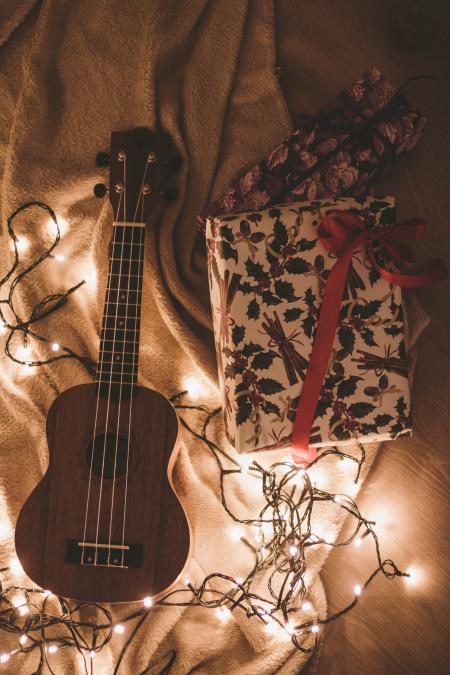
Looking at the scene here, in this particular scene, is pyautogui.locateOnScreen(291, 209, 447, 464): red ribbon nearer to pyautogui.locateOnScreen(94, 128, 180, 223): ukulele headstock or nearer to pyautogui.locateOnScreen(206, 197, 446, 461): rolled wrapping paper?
pyautogui.locateOnScreen(206, 197, 446, 461): rolled wrapping paper

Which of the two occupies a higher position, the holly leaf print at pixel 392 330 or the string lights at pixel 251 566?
the holly leaf print at pixel 392 330

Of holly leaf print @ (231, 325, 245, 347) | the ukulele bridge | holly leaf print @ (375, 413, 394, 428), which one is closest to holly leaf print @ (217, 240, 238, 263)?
holly leaf print @ (231, 325, 245, 347)

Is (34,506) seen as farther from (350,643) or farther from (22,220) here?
(350,643)

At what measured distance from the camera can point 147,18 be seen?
1.18 meters

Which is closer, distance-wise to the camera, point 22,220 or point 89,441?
point 89,441

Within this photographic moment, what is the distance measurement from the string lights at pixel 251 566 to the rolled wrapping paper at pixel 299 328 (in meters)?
0.15

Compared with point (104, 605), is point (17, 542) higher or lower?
higher

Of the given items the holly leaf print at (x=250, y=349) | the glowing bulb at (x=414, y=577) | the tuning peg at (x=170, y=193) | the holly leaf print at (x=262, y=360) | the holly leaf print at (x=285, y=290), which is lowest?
the glowing bulb at (x=414, y=577)

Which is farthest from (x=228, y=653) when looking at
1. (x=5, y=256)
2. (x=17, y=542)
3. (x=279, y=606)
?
(x=5, y=256)

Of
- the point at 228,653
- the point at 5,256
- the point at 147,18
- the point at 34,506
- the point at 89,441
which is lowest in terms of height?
the point at 228,653

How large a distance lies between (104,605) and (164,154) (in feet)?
2.82

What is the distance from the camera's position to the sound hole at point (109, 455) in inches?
40.8

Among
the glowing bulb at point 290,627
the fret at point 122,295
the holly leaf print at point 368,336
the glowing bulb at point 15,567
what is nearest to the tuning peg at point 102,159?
the fret at point 122,295

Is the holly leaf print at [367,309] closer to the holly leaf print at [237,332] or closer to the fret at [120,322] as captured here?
the holly leaf print at [237,332]
